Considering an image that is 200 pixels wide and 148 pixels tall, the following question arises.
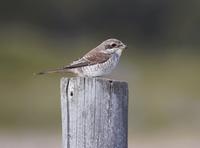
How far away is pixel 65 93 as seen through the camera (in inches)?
234

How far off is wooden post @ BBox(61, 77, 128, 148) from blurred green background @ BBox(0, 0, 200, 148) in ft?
37.6

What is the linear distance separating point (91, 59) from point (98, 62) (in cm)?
6

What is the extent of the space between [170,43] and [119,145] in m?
30.4

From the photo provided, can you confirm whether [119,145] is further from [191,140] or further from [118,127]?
[191,140]

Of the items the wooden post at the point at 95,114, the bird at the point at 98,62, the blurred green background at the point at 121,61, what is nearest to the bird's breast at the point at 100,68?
the bird at the point at 98,62

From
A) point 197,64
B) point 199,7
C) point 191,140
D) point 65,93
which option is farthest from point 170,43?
point 65,93

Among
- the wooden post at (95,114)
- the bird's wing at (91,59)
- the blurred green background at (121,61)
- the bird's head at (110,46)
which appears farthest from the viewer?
the blurred green background at (121,61)

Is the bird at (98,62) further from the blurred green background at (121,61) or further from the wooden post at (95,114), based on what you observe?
the blurred green background at (121,61)

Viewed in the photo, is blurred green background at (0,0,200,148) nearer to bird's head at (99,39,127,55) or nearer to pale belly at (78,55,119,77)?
bird's head at (99,39,127,55)

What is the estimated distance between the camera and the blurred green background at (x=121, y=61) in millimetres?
20328

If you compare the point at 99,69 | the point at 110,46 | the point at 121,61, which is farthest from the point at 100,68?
the point at 121,61

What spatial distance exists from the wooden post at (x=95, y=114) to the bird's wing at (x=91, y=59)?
6.02ft

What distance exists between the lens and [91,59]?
8031 millimetres

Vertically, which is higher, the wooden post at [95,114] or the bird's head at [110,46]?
A: the bird's head at [110,46]
